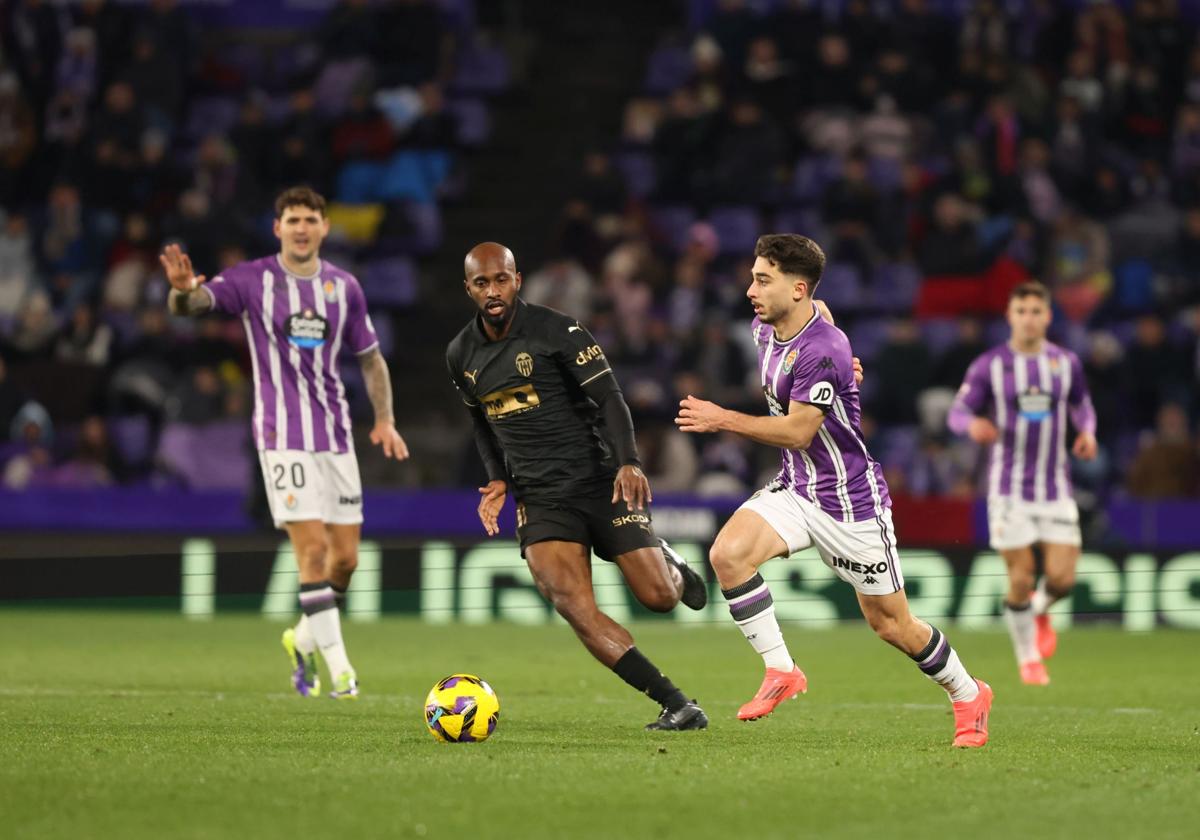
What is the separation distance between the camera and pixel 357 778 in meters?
6.79

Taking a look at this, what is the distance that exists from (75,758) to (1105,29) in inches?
690

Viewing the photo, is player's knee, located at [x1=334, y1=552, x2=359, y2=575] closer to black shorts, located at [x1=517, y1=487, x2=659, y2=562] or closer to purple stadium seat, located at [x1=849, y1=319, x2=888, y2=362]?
black shorts, located at [x1=517, y1=487, x2=659, y2=562]

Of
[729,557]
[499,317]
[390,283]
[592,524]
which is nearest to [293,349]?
[499,317]

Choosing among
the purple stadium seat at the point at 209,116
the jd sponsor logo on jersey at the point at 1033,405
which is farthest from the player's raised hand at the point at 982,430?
the purple stadium seat at the point at 209,116

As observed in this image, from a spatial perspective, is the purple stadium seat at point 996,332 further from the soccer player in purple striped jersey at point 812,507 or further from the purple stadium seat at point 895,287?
the soccer player in purple striped jersey at point 812,507

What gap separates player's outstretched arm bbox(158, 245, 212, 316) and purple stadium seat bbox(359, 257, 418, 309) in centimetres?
1036

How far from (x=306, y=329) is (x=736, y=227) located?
35.5 feet

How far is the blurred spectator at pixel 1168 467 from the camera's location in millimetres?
17344

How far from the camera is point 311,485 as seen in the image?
10.4 m

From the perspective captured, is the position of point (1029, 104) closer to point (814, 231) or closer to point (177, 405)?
point (814, 231)

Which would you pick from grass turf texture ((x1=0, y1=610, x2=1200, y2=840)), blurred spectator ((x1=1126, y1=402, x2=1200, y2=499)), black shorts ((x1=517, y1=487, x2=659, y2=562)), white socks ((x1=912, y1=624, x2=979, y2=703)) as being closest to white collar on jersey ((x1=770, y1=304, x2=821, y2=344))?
black shorts ((x1=517, y1=487, x2=659, y2=562))

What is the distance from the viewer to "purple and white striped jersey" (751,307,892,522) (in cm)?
809

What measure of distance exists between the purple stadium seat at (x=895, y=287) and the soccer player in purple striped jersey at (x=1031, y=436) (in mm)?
6925

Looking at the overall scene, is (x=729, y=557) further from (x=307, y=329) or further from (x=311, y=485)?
(x=307, y=329)
